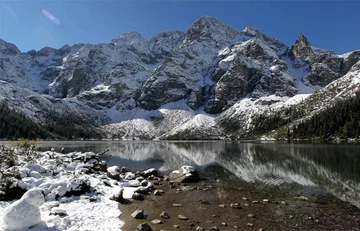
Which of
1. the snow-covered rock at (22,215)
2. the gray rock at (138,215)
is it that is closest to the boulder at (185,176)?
the gray rock at (138,215)

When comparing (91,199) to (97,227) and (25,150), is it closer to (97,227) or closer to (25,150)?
(97,227)

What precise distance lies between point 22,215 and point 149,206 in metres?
11.9

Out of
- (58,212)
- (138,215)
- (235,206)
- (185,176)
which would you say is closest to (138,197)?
(138,215)

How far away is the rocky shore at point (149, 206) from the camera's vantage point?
61.5ft

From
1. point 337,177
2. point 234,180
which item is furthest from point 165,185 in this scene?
point 337,177

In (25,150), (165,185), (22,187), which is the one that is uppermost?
(25,150)

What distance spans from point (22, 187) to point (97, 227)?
10.2 meters

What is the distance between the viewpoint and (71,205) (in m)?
22.4

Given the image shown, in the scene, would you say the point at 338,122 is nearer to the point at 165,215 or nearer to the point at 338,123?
the point at 338,123

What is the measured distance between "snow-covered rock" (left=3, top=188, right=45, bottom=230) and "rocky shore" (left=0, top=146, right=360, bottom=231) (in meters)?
0.06

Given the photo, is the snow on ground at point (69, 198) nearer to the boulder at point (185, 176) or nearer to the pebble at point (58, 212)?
the pebble at point (58, 212)

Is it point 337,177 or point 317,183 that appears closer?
point 317,183

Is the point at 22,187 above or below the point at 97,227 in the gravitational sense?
above

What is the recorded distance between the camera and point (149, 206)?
82.4 ft
